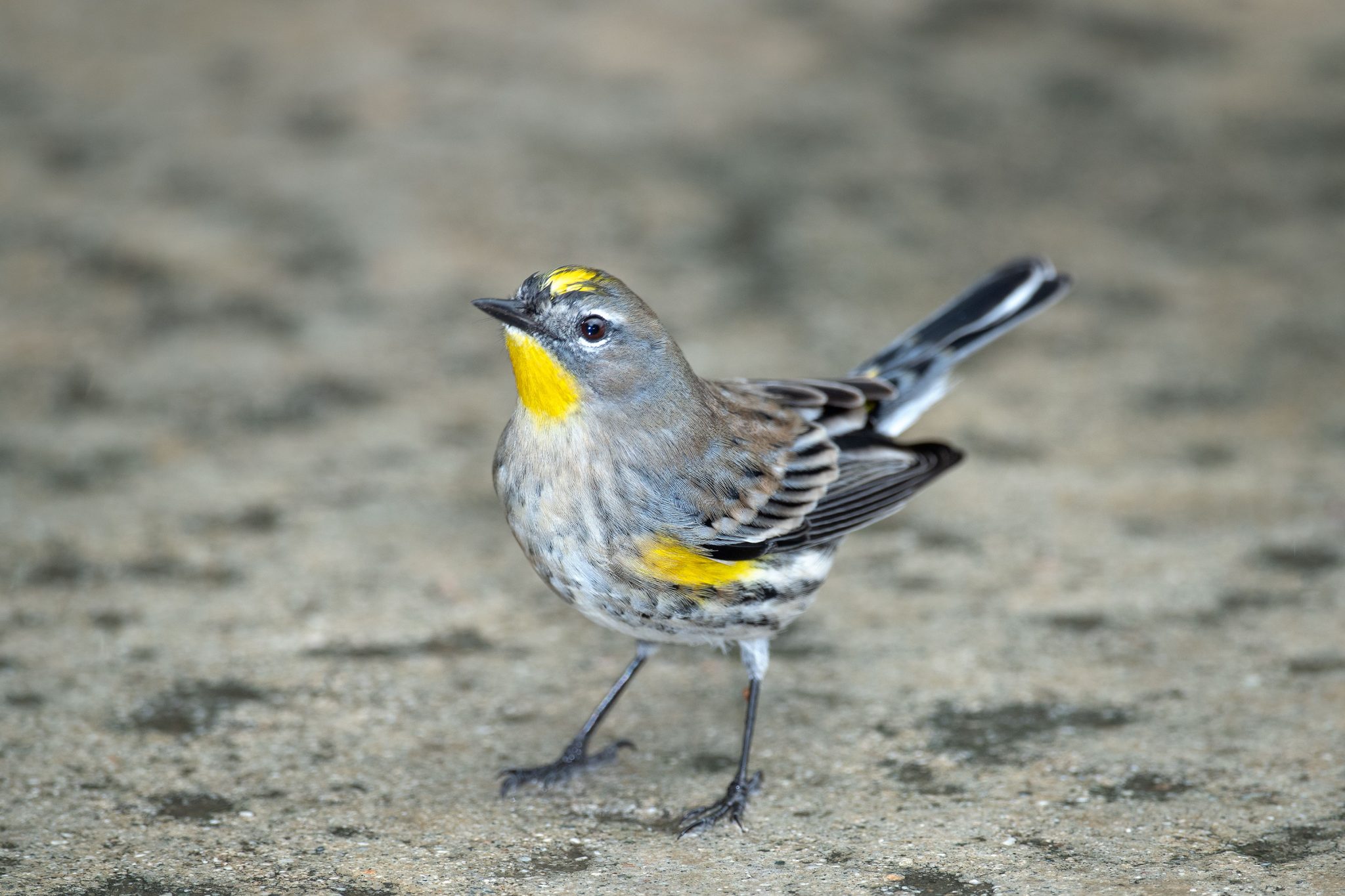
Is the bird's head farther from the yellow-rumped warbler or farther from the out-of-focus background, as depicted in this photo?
the out-of-focus background

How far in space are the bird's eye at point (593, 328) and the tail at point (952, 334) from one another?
155 cm

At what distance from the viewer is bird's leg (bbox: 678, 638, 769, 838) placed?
457 cm

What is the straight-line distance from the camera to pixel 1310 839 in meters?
4.28

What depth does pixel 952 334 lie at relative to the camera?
231 inches

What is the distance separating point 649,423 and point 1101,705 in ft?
6.19

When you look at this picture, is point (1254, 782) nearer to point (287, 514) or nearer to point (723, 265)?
point (287, 514)

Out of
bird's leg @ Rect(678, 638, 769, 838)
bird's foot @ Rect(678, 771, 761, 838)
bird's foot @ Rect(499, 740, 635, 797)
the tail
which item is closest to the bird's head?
bird's leg @ Rect(678, 638, 769, 838)

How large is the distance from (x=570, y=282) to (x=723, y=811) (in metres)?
1.70

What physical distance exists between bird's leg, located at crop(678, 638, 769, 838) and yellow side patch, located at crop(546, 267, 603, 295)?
1.27 meters

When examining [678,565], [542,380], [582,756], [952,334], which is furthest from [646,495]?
[952,334]

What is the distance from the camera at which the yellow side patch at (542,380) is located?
456 centimetres

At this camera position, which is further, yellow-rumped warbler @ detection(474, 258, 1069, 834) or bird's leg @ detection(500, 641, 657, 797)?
bird's leg @ detection(500, 641, 657, 797)

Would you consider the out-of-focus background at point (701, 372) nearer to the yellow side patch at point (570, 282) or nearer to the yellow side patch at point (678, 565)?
the yellow side patch at point (678, 565)

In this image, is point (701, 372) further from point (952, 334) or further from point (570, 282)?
point (570, 282)
